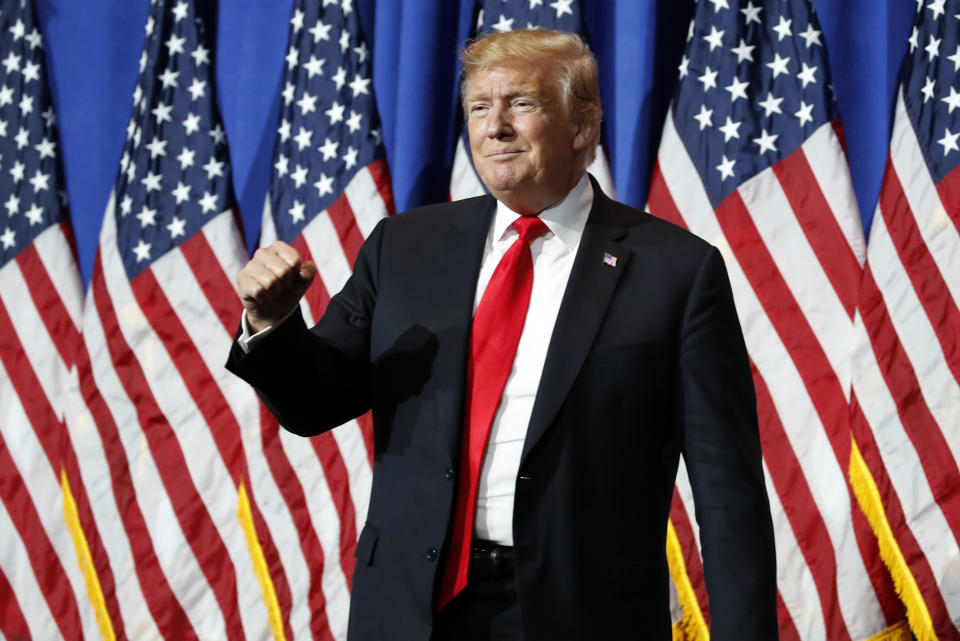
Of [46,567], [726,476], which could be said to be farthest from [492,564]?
[46,567]

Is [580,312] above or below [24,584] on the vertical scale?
above

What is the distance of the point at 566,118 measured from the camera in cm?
147

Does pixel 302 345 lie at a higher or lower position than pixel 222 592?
higher

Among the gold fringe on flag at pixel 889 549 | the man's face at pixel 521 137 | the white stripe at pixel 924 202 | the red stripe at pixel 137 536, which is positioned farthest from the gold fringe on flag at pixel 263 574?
the white stripe at pixel 924 202

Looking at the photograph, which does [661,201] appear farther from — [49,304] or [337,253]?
[49,304]

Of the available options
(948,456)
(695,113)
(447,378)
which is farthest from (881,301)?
(447,378)

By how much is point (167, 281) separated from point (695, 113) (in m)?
1.70

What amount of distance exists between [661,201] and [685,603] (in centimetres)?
109

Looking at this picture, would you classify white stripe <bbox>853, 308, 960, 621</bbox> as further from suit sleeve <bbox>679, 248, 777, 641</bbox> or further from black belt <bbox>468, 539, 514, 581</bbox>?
black belt <bbox>468, 539, 514, 581</bbox>

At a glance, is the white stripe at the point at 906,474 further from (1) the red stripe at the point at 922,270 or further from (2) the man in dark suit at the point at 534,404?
(2) the man in dark suit at the point at 534,404

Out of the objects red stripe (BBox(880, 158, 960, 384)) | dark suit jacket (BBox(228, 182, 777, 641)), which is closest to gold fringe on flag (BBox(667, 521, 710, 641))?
red stripe (BBox(880, 158, 960, 384))

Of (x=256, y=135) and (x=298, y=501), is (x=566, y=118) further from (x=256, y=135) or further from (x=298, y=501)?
(x=256, y=135)

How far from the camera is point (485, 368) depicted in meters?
1.35

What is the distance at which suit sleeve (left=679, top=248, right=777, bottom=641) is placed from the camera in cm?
129
